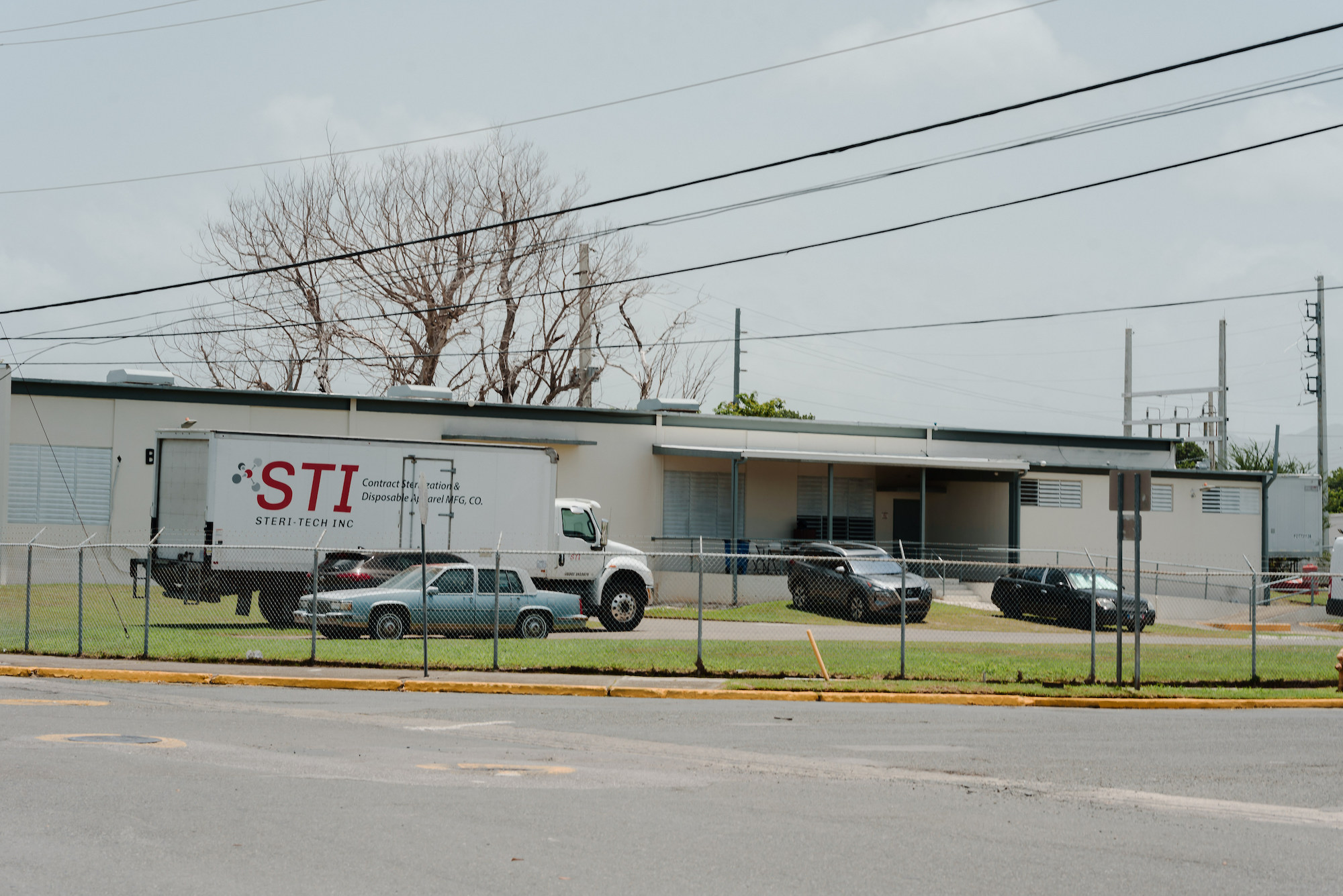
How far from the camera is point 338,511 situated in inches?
917

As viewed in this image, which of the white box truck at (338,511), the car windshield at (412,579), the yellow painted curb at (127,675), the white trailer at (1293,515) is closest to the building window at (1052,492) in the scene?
the white trailer at (1293,515)

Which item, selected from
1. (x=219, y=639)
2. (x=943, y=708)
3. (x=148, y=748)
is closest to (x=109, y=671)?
(x=219, y=639)

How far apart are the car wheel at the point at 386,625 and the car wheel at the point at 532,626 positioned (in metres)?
1.86

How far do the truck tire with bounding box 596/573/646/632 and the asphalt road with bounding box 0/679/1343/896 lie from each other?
31.0 feet

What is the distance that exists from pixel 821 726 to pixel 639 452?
21.8m

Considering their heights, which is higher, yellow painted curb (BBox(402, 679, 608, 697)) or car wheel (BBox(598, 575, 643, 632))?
car wheel (BBox(598, 575, 643, 632))

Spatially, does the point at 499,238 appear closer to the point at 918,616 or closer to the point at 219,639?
the point at 918,616

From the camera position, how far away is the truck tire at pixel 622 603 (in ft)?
74.3

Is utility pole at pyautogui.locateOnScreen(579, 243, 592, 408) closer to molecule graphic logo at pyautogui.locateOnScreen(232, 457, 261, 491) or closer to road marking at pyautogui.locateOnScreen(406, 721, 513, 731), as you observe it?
molecule graphic logo at pyautogui.locateOnScreen(232, 457, 261, 491)

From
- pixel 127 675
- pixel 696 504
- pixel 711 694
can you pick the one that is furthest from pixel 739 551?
pixel 127 675

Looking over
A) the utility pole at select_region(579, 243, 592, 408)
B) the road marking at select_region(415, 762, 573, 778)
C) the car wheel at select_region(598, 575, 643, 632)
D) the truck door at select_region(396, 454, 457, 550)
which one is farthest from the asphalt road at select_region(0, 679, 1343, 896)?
the utility pole at select_region(579, 243, 592, 408)

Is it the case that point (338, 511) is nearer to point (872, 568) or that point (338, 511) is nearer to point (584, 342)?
point (872, 568)

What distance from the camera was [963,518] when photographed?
129 feet

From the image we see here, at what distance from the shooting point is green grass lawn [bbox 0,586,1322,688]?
16750 millimetres
